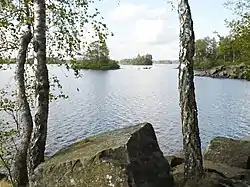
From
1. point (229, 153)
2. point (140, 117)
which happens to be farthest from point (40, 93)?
point (140, 117)

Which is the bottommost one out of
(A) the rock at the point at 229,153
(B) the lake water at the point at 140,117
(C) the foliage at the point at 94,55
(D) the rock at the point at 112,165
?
(B) the lake water at the point at 140,117

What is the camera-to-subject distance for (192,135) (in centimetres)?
808

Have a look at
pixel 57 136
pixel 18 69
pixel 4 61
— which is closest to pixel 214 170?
pixel 18 69

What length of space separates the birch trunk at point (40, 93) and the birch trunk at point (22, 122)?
35.7 inches

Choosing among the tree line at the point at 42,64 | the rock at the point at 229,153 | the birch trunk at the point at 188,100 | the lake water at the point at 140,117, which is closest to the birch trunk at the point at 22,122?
the tree line at the point at 42,64

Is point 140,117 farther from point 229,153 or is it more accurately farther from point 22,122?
point 22,122

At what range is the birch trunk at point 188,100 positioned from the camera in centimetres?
807

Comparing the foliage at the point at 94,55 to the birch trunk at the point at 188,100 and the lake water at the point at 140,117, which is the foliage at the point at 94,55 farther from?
the lake water at the point at 140,117

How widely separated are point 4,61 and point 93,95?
39.4m

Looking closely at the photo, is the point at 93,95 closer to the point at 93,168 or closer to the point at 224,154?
the point at 224,154

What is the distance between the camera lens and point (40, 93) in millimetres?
7910

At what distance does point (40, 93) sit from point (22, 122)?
4.29 ft

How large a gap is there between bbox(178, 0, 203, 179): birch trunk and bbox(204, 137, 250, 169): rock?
10.6 feet

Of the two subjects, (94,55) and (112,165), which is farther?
(94,55)
